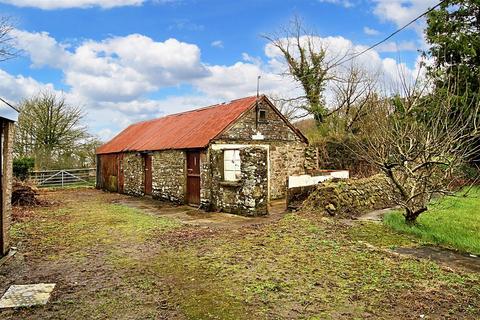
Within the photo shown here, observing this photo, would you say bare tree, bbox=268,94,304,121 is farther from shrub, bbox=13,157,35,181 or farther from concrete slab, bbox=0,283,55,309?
concrete slab, bbox=0,283,55,309

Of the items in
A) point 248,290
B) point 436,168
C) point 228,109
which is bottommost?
point 248,290

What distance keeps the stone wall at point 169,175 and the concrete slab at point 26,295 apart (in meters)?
10.2

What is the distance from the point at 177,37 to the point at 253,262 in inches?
525

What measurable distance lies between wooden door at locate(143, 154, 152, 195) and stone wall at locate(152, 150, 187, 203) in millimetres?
577

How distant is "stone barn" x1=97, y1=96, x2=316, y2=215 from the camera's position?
41.7 ft

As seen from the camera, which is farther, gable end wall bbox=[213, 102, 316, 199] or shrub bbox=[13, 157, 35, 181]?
shrub bbox=[13, 157, 35, 181]

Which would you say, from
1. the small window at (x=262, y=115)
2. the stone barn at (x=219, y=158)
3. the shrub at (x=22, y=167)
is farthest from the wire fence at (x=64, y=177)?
the small window at (x=262, y=115)

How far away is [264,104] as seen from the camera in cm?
1689

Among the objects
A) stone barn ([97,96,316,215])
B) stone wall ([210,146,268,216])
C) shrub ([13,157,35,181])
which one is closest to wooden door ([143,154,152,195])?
stone barn ([97,96,316,215])

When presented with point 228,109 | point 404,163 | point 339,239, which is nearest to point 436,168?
point 404,163

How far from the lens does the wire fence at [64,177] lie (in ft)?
87.6

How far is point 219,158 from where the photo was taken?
1384cm

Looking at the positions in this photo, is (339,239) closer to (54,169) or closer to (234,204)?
(234,204)

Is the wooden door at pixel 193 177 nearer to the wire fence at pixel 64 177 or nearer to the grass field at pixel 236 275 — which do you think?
the grass field at pixel 236 275
